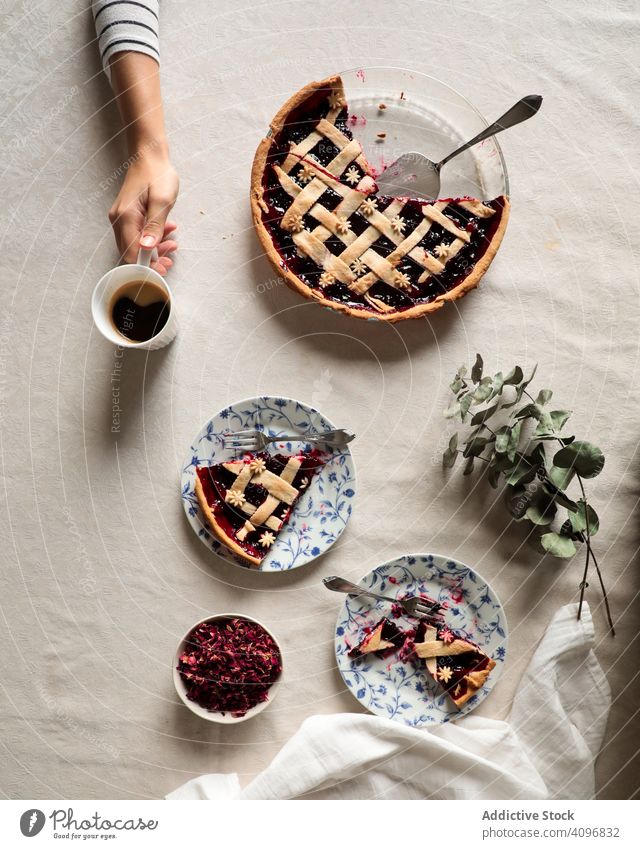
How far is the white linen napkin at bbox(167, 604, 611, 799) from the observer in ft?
3.79

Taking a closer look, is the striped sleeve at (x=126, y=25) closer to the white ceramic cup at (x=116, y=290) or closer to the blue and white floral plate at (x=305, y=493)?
the white ceramic cup at (x=116, y=290)

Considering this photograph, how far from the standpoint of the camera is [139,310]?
3.82 ft

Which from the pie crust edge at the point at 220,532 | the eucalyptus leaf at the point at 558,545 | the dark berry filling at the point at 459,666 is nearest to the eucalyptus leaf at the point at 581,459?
the eucalyptus leaf at the point at 558,545

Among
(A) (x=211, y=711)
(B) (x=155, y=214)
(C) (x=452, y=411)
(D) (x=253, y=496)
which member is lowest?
(A) (x=211, y=711)

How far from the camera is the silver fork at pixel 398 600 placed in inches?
46.6

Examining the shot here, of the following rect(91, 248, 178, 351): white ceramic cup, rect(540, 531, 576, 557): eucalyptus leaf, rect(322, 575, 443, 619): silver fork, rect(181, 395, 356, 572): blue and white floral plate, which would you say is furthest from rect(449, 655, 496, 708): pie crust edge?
rect(91, 248, 178, 351): white ceramic cup

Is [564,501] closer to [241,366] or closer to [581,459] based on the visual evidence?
[581,459]

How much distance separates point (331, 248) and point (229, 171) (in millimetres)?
234

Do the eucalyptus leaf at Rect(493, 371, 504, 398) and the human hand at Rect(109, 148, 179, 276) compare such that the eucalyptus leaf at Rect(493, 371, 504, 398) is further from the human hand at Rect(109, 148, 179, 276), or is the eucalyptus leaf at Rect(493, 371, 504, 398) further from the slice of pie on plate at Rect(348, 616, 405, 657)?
the human hand at Rect(109, 148, 179, 276)

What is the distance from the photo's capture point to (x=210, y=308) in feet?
4.16

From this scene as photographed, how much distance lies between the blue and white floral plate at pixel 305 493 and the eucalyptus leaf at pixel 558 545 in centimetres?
32

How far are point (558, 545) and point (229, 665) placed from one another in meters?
0.56

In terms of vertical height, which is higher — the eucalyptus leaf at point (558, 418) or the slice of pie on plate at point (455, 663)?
the eucalyptus leaf at point (558, 418)

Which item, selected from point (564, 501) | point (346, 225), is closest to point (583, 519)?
point (564, 501)
